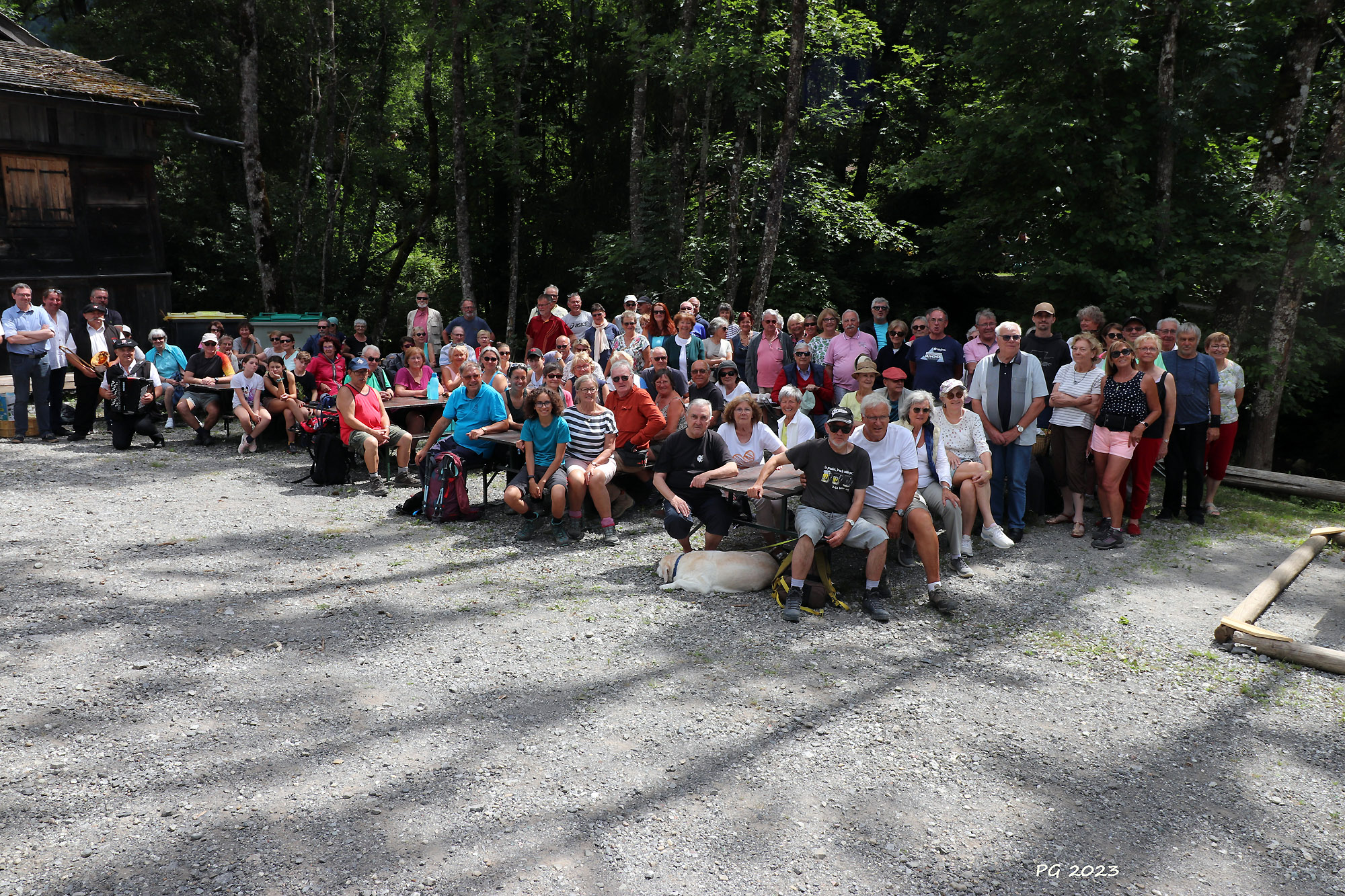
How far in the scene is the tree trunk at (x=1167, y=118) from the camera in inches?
446

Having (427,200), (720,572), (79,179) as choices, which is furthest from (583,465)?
(427,200)

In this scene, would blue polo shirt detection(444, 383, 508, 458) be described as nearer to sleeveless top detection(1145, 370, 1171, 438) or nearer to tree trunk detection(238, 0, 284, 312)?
sleeveless top detection(1145, 370, 1171, 438)

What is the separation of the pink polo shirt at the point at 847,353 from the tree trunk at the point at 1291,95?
655 cm

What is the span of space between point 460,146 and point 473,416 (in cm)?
1182

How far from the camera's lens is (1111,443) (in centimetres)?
763

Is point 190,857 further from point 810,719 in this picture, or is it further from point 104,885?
point 810,719

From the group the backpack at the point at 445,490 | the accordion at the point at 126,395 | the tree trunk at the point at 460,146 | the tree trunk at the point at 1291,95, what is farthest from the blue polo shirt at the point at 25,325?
the tree trunk at the point at 1291,95

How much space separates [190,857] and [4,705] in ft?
6.29

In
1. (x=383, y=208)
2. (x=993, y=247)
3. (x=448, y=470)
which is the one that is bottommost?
(x=448, y=470)

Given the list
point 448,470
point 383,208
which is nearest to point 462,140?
point 383,208

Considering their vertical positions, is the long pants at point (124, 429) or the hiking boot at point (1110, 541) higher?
the long pants at point (124, 429)

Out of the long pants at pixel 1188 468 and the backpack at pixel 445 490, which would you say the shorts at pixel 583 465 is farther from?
the long pants at pixel 1188 468

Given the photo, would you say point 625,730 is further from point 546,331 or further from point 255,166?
point 255,166

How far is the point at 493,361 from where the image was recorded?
907 cm
